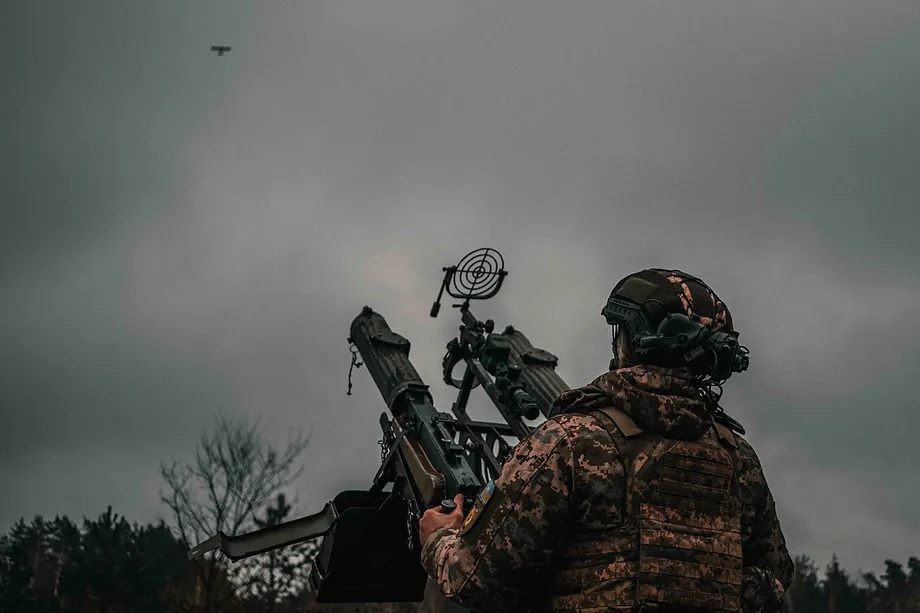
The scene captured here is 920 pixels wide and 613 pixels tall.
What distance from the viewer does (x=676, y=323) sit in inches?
147

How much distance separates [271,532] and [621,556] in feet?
18.2

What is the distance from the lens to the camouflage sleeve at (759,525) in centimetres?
394

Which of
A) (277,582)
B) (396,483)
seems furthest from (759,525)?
(277,582)

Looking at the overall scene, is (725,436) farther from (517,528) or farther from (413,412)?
(413,412)

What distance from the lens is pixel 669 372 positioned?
3.71 meters

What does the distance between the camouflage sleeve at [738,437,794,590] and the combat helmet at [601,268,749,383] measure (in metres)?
0.35

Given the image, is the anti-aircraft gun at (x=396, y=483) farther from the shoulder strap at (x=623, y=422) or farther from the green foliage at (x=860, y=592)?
the green foliage at (x=860, y=592)

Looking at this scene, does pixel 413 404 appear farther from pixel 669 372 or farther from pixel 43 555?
pixel 43 555

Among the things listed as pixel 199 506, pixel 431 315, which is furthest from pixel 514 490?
pixel 199 506

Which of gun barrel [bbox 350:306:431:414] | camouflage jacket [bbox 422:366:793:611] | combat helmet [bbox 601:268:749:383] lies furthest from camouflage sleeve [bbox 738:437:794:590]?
gun barrel [bbox 350:306:431:414]

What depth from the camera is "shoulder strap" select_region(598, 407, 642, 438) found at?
361 centimetres

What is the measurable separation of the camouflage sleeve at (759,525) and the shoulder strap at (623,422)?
56 centimetres

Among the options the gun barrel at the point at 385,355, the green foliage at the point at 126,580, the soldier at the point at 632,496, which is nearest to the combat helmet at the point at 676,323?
the soldier at the point at 632,496

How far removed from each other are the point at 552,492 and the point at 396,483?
5.07 metres
